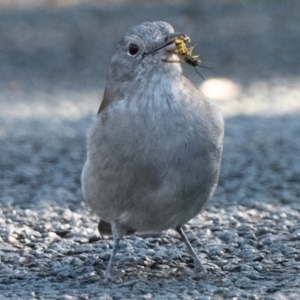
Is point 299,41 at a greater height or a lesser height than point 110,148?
greater

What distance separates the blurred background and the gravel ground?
2 cm

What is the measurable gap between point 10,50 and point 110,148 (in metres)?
8.15

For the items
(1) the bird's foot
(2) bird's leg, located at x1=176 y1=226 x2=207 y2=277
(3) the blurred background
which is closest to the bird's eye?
(2) bird's leg, located at x1=176 y1=226 x2=207 y2=277

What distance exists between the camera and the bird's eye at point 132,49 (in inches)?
175

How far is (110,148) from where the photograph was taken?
14.3ft

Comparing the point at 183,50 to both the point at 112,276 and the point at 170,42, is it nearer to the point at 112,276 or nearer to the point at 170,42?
the point at 170,42

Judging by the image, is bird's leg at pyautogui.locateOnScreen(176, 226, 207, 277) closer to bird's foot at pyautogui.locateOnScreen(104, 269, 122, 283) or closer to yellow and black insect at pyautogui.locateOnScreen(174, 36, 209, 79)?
bird's foot at pyautogui.locateOnScreen(104, 269, 122, 283)

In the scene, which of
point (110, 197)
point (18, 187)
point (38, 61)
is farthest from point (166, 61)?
point (38, 61)

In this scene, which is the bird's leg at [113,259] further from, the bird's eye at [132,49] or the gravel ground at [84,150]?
the bird's eye at [132,49]

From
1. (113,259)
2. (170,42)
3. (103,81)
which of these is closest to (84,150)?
(103,81)

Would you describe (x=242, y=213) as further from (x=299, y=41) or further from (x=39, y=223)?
(x=299, y=41)

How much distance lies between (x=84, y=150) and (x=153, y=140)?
3.64 metres

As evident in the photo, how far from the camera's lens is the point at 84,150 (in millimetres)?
7836

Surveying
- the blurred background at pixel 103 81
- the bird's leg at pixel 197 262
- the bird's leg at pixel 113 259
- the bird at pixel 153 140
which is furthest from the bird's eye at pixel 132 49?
the blurred background at pixel 103 81
